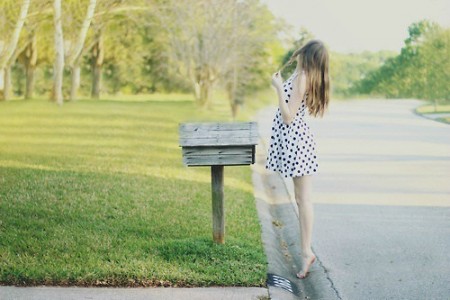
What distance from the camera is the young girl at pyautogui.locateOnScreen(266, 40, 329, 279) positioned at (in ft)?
A: 18.9

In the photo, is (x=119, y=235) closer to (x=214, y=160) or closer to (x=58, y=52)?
(x=214, y=160)

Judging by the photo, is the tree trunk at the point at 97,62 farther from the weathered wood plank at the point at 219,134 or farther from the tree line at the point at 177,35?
the weathered wood plank at the point at 219,134

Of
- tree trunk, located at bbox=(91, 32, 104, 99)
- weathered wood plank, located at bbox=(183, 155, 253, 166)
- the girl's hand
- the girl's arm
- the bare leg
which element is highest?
the girl's hand

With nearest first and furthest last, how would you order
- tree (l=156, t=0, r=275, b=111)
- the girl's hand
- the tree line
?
1. the girl's hand
2. the tree line
3. tree (l=156, t=0, r=275, b=111)

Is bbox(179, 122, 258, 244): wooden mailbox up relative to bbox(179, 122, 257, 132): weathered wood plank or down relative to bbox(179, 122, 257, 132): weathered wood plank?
down

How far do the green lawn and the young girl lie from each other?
2.15ft

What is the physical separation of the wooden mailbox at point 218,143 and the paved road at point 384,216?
51.7 inches

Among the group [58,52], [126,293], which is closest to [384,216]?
[126,293]

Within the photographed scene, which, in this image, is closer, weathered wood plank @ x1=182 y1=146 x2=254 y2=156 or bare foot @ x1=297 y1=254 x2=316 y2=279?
weathered wood plank @ x1=182 y1=146 x2=254 y2=156

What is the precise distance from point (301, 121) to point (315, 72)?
0.43m

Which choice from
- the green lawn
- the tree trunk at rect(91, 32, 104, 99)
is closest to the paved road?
the green lawn

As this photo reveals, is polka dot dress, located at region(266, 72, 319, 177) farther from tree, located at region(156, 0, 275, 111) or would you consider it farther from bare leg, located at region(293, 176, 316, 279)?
tree, located at region(156, 0, 275, 111)

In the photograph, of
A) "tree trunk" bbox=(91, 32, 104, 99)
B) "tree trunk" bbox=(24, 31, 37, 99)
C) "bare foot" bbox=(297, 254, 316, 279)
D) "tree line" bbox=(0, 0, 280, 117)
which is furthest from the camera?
"tree trunk" bbox=(91, 32, 104, 99)

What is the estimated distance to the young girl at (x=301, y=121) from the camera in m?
5.76
